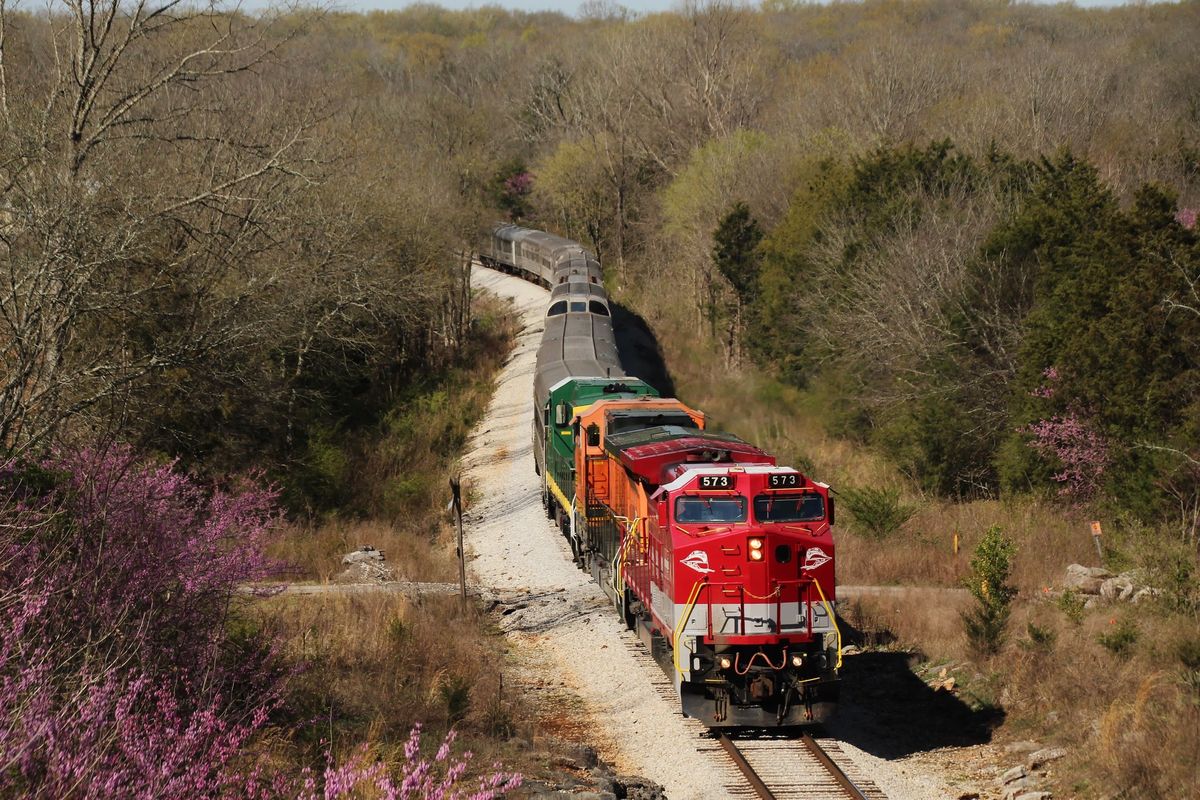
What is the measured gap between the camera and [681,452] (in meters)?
Answer: 17.1

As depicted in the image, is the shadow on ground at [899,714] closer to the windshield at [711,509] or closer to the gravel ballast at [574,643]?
the gravel ballast at [574,643]

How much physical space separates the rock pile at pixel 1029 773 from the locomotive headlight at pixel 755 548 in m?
3.91

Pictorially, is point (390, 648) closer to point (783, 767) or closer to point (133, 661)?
point (783, 767)

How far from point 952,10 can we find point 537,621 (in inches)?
6164

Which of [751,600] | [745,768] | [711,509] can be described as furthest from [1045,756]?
[711,509]

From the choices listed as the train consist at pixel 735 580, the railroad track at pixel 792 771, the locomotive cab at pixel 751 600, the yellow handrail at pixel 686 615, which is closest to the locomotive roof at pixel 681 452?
the train consist at pixel 735 580

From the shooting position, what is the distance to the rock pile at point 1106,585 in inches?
717

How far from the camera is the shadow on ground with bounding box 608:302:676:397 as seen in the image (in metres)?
49.3

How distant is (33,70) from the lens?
3984 cm

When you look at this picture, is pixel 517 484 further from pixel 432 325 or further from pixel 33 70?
pixel 33 70

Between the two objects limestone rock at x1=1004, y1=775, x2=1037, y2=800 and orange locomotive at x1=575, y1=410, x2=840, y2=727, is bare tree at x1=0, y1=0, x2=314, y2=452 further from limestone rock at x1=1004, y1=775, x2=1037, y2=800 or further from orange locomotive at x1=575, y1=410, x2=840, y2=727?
limestone rock at x1=1004, y1=775, x2=1037, y2=800

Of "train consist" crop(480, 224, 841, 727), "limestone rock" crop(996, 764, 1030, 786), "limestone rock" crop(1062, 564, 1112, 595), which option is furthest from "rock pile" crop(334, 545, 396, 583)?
"limestone rock" crop(996, 764, 1030, 786)

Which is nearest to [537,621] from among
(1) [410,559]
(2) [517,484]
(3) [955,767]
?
(1) [410,559]

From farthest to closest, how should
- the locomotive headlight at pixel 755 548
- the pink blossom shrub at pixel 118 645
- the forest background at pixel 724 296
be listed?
the forest background at pixel 724 296, the locomotive headlight at pixel 755 548, the pink blossom shrub at pixel 118 645
